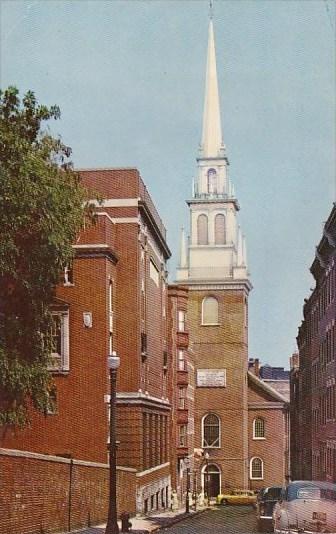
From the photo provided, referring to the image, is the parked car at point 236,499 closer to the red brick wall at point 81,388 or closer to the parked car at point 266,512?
the red brick wall at point 81,388

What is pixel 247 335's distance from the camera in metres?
98.4

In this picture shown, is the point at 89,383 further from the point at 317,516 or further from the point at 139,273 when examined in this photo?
the point at 317,516

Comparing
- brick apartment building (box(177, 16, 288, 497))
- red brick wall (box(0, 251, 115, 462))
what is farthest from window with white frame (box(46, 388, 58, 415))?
brick apartment building (box(177, 16, 288, 497))

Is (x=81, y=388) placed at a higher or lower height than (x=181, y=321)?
lower

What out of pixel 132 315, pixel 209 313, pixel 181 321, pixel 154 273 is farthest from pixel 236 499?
pixel 132 315

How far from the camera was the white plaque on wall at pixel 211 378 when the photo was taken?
93.7 meters

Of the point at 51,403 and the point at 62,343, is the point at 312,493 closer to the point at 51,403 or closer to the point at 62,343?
the point at 51,403

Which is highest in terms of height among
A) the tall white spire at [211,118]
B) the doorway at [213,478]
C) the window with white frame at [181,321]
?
the tall white spire at [211,118]

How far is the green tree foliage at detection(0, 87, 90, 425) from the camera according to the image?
27.4m

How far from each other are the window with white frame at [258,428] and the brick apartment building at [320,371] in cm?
451

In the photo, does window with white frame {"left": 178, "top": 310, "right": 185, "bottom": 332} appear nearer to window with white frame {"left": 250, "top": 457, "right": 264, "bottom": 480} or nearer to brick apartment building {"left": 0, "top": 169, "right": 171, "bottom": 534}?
brick apartment building {"left": 0, "top": 169, "right": 171, "bottom": 534}

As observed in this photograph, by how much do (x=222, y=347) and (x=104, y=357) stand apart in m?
52.1

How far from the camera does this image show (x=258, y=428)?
96562 mm

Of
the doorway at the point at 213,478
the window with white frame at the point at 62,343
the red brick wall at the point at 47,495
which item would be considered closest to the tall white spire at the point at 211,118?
the doorway at the point at 213,478
